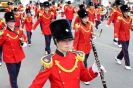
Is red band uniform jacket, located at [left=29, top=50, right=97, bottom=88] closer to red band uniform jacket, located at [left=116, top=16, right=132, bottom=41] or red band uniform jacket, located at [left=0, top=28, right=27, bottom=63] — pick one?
red band uniform jacket, located at [left=0, top=28, right=27, bottom=63]

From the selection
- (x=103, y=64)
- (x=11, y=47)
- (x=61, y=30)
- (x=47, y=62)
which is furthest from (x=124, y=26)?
(x=47, y=62)

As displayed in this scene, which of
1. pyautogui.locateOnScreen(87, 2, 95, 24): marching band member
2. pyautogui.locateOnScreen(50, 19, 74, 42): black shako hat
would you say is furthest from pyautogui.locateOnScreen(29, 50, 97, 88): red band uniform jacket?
pyautogui.locateOnScreen(87, 2, 95, 24): marching band member

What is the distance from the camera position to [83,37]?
5578mm

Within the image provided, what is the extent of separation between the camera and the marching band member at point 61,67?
2.82 m

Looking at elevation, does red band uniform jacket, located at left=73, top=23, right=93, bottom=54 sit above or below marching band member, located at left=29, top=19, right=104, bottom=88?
below

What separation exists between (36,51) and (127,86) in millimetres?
4310

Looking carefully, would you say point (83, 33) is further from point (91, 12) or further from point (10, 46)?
point (91, 12)

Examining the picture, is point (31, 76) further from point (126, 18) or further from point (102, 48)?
point (102, 48)

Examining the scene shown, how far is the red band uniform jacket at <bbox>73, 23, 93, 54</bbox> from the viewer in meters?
5.51

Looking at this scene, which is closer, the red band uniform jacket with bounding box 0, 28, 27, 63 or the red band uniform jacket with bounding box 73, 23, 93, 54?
the red band uniform jacket with bounding box 0, 28, 27, 63

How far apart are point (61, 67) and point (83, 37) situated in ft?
9.07

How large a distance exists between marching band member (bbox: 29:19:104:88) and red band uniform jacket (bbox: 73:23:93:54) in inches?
102

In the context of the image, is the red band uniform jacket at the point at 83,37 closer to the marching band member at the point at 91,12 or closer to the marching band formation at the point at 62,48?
the marching band formation at the point at 62,48

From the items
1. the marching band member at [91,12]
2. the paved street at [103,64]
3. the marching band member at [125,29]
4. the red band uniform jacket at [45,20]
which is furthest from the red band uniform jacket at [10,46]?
the marching band member at [91,12]
